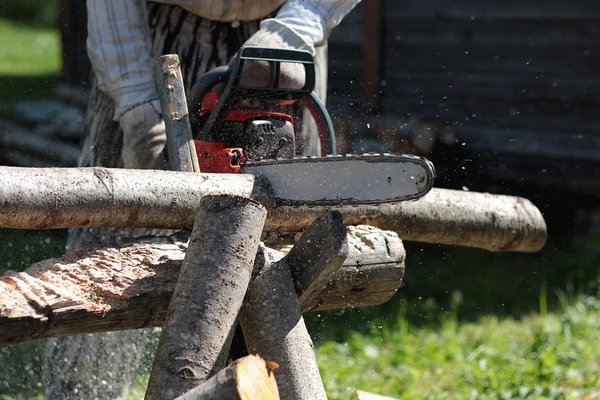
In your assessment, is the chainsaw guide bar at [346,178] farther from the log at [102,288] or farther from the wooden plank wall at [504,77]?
the wooden plank wall at [504,77]

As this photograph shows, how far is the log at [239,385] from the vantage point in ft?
5.20

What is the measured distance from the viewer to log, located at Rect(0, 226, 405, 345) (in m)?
1.84

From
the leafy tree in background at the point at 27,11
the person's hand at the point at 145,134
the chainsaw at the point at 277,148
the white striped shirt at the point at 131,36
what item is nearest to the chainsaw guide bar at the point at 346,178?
the chainsaw at the point at 277,148

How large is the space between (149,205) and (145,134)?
1.93 ft

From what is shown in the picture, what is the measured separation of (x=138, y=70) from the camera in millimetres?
2740

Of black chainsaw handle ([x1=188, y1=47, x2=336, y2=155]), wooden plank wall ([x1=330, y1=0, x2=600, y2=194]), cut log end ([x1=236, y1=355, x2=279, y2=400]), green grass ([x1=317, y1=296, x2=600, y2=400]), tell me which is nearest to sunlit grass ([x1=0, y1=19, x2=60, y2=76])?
wooden plank wall ([x1=330, y1=0, x2=600, y2=194])

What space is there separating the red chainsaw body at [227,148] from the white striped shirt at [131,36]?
1.13 feet

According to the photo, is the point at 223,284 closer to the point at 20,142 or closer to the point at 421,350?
the point at 421,350

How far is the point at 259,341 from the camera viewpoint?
198 centimetres

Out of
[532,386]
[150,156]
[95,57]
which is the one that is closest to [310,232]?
[150,156]

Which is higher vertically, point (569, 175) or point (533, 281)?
point (569, 175)

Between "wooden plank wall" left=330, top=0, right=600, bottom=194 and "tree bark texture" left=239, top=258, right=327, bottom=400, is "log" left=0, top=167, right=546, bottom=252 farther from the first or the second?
"wooden plank wall" left=330, top=0, right=600, bottom=194

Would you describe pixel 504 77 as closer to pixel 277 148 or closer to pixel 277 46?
pixel 277 46

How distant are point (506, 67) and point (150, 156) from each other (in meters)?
4.14
